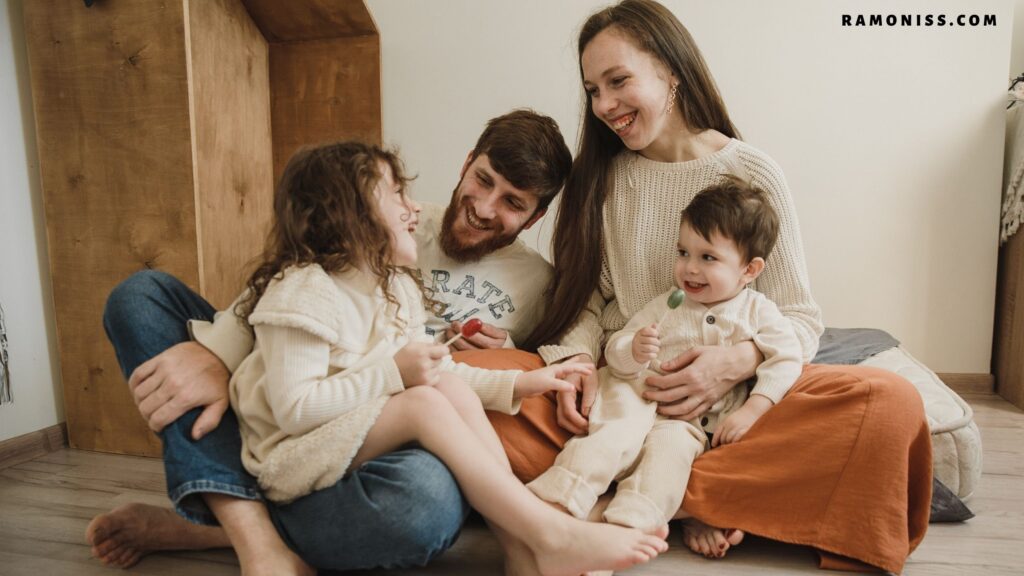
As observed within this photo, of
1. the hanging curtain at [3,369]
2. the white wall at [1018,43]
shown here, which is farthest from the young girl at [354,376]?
the white wall at [1018,43]

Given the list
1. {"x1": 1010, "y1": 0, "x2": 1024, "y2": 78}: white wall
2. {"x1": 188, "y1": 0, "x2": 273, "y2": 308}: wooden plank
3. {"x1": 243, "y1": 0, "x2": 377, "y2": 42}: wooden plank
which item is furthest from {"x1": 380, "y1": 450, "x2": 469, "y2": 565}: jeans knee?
{"x1": 1010, "y1": 0, "x2": 1024, "y2": 78}: white wall

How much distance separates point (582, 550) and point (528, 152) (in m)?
0.78

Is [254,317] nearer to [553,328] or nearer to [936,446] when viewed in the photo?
[553,328]

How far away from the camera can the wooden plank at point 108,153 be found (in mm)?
1440

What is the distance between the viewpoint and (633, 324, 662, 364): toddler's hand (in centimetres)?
109

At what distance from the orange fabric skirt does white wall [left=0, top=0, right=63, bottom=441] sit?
154 centimetres

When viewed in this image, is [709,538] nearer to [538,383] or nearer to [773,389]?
[773,389]

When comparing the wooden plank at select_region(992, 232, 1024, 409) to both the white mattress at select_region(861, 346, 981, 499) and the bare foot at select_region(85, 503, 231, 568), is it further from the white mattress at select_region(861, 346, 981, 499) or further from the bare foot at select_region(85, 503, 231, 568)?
the bare foot at select_region(85, 503, 231, 568)

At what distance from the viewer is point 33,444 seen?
1.54m

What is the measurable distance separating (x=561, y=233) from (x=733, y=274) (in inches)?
15.6

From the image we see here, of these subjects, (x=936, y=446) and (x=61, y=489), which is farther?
(x=61, y=489)

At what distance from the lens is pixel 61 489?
136cm

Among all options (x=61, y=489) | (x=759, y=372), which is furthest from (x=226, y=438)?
(x=759, y=372)

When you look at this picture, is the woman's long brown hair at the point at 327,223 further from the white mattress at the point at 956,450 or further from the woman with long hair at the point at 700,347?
the white mattress at the point at 956,450
